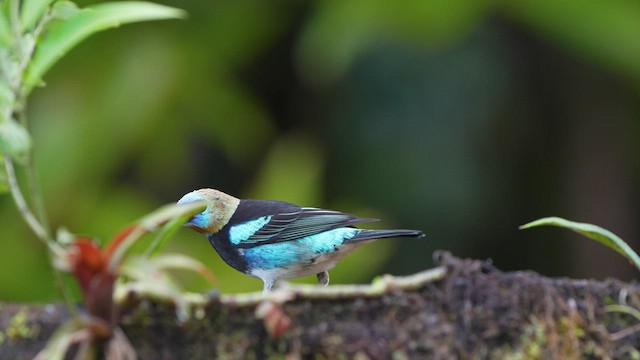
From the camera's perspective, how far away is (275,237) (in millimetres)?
1988

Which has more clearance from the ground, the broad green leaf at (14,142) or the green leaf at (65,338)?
the broad green leaf at (14,142)

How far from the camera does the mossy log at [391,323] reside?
149cm

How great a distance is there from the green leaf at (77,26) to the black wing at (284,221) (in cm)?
55

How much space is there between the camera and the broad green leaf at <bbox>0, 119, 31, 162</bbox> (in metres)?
1.34

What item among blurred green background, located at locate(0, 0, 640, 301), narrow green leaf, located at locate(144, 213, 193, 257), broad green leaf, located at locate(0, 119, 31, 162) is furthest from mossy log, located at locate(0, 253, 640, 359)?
blurred green background, located at locate(0, 0, 640, 301)

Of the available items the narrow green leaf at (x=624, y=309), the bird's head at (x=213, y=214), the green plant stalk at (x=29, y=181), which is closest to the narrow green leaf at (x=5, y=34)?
the green plant stalk at (x=29, y=181)

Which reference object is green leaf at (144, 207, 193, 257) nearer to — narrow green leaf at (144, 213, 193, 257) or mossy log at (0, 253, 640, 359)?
narrow green leaf at (144, 213, 193, 257)

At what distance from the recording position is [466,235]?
5.34 m

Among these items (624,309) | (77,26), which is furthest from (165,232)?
(624,309)

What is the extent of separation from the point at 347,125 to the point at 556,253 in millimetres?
1356

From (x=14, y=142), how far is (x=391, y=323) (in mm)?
602

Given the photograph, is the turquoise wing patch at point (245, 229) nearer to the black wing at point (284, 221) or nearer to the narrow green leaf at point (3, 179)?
the black wing at point (284, 221)

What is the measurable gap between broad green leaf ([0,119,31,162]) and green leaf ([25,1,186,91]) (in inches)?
7.4

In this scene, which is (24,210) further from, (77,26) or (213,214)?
(213,214)
